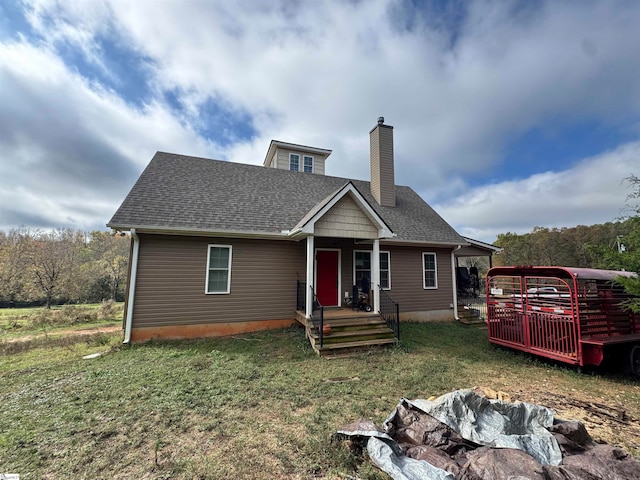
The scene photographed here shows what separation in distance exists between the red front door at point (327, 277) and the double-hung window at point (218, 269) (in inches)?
117

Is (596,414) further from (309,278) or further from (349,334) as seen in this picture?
(309,278)

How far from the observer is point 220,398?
4230 millimetres

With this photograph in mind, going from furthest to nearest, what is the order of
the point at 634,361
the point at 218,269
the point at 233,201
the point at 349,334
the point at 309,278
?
1. the point at 233,201
2. the point at 218,269
3. the point at 309,278
4. the point at 349,334
5. the point at 634,361

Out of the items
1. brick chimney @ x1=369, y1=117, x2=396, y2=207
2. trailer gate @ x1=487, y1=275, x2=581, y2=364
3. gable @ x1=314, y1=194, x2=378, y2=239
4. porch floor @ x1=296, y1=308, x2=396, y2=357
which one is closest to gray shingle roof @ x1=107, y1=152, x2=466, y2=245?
brick chimney @ x1=369, y1=117, x2=396, y2=207

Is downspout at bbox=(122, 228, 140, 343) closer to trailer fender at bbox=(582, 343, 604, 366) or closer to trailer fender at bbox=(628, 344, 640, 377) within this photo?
trailer fender at bbox=(582, 343, 604, 366)

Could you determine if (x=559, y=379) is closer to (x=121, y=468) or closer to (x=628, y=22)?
(x=121, y=468)

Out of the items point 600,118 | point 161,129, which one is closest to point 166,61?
point 161,129

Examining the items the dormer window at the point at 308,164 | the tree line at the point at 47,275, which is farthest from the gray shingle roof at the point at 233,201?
the tree line at the point at 47,275

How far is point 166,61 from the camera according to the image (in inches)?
300

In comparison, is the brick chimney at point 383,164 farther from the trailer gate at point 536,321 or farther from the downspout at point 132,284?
the downspout at point 132,284

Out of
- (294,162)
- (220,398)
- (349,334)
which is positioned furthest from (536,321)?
(294,162)

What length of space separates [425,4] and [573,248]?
130 ft

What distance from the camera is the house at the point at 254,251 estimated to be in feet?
24.5

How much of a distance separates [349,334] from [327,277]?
2701mm
